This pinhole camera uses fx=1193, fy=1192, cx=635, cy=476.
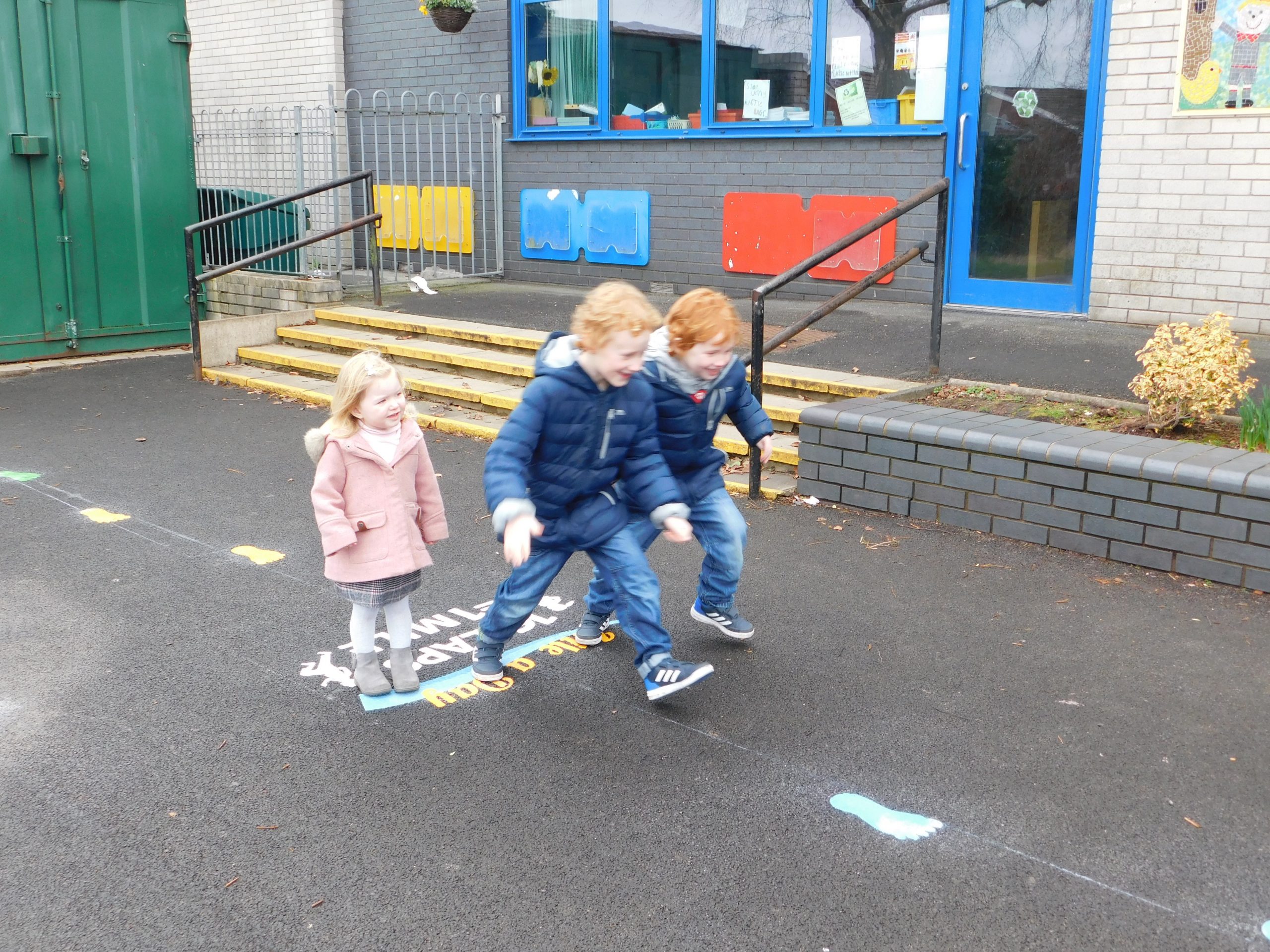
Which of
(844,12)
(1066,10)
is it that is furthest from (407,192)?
(1066,10)

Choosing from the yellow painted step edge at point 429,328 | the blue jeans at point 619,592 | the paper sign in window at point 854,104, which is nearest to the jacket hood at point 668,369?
the blue jeans at point 619,592

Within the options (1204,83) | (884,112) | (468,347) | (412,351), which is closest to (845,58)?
(884,112)

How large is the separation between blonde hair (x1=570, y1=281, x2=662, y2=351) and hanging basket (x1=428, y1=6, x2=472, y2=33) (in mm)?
9473

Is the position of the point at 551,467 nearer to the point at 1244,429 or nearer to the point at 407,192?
the point at 1244,429

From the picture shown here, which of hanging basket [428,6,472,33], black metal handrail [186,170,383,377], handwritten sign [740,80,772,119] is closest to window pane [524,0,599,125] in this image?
hanging basket [428,6,472,33]

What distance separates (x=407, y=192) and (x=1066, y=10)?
283 inches

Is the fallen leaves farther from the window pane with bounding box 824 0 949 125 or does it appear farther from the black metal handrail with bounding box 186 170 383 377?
the black metal handrail with bounding box 186 170 383 377

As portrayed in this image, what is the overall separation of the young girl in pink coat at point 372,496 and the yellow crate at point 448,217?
876cm

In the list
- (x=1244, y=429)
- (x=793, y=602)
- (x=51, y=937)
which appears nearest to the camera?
(x=51, y=937)

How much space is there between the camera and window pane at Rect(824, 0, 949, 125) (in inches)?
357

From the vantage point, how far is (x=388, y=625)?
3943 millimetres

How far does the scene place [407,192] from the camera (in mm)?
13008

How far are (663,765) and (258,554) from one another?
106 inches

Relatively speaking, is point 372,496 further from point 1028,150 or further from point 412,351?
point 1028,150
